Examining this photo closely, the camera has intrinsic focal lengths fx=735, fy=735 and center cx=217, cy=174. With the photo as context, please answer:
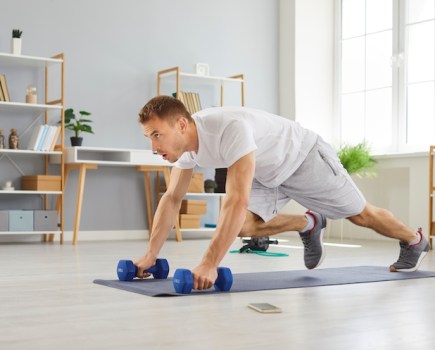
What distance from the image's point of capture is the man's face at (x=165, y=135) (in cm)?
244

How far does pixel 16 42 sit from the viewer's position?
18.0 feet

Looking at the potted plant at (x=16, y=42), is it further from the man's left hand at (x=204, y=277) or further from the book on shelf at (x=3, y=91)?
the man's left hand at (x=204, y=277)

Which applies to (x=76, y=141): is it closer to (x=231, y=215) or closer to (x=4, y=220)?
(x=4, y=220)

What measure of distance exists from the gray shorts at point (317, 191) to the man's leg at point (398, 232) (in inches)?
2.6

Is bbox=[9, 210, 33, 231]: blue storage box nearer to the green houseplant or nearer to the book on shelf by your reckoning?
the green houseplant

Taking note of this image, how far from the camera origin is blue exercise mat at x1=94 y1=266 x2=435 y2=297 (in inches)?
102

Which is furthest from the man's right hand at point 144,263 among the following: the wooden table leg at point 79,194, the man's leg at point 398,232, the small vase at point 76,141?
the small vase at point 76,141

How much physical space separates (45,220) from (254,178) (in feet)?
9.76

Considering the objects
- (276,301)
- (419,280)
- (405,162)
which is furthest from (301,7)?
(276,301)

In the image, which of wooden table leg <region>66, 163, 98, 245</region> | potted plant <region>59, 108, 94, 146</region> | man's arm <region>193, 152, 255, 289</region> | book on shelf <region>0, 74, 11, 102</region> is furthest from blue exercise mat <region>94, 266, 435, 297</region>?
book on shelf <region>0, 74, 11, 102</region>

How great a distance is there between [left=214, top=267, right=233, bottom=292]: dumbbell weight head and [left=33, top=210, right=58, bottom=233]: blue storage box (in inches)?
126

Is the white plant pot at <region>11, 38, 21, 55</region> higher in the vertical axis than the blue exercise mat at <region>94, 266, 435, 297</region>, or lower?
higher

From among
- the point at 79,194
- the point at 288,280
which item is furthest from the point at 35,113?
the point at 288,280

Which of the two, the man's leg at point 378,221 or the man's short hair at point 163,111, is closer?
the man's short hair at point 163,111
